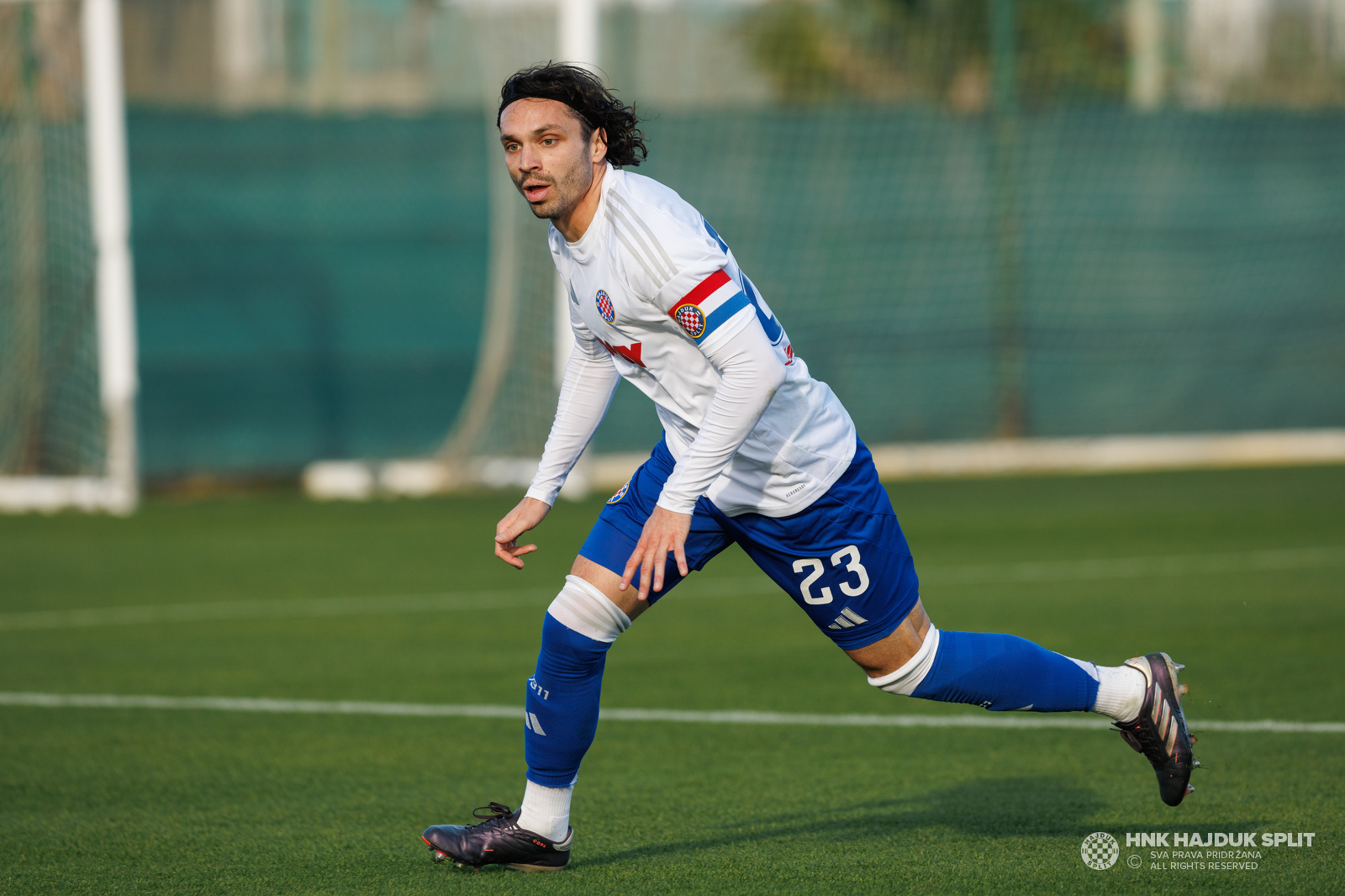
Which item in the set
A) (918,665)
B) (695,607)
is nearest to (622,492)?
(918,665)

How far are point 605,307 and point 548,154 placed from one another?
1.28 ft

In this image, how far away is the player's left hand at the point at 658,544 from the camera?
390 centimetres

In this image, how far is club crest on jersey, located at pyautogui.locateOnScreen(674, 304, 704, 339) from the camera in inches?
153

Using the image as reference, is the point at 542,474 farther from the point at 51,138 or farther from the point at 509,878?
the point at 51,138

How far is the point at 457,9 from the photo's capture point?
1553 centimetres

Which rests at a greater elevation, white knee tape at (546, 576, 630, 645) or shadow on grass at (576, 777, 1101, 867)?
white knee tape at (546, 576, 630, 645)

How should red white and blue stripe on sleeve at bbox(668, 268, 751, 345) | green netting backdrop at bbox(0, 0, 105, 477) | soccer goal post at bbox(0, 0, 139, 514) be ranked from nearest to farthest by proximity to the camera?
1. red white and blue stripe on sleeve at bbox(668, 268, 751, 345)
2. soccer goal post at bbox(0, 0, 139, 514)
3. green netting backdrop at bbox(0, 0, 105, 477)

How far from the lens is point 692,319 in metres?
3.90

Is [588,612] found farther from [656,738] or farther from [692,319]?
[656,738]

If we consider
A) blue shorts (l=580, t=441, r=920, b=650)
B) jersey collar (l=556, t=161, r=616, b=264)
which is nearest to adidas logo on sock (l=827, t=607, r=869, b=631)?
blue shorts (l=580, t=441, r=920, b=650)

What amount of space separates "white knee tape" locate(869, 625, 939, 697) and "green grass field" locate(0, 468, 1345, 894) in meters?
0.45

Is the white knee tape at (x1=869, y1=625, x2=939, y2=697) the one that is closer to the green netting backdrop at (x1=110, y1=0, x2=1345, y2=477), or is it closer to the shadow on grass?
the shadow on grass

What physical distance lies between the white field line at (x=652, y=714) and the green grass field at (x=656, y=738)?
98mm

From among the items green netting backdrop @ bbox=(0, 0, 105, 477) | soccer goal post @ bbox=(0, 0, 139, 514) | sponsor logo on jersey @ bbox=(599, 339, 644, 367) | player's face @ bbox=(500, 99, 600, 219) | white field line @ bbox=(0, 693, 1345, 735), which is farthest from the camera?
green netting backdrop @ bbox=(0, 0, 105, 477)
